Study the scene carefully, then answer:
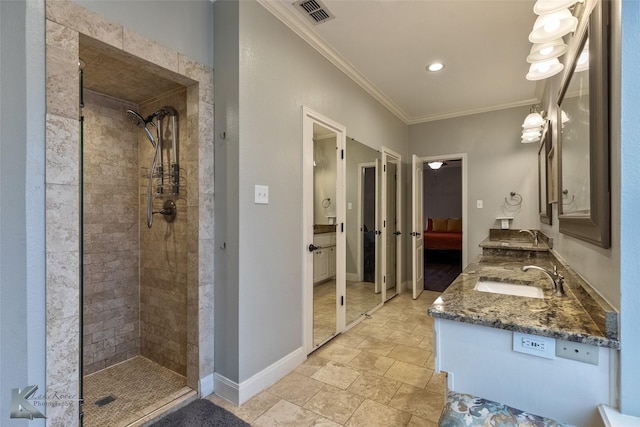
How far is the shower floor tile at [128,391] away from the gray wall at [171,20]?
227cm

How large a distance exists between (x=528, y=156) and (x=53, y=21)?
481cm

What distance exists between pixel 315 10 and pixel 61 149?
6.23ft

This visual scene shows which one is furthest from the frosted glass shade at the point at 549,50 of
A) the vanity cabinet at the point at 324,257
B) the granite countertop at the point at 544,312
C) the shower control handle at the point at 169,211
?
the shower control handle at the point at 169,211

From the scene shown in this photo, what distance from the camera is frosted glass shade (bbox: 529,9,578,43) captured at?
4.32ft

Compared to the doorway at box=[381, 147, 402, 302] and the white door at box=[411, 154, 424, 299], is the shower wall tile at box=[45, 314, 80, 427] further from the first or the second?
the white door at box=[411, 154, 424, 299]

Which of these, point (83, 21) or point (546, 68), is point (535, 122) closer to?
point (546, 68)

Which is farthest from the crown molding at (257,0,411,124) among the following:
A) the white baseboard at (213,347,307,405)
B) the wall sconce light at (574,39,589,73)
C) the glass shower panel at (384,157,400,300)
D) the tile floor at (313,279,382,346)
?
the white baseboard at (213,347,307,405)

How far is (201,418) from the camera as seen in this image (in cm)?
179

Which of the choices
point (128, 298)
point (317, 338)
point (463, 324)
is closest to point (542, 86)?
point (463, 324)

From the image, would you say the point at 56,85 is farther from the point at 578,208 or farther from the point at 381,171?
the point at 381,171

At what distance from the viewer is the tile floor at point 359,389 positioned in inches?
71.0

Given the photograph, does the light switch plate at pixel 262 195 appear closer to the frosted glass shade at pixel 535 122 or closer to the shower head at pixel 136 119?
the shower head at pixel 136 119

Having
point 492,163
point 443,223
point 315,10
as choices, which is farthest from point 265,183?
point 443,223

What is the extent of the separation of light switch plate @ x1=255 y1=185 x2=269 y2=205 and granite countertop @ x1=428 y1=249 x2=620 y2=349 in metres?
1.30
